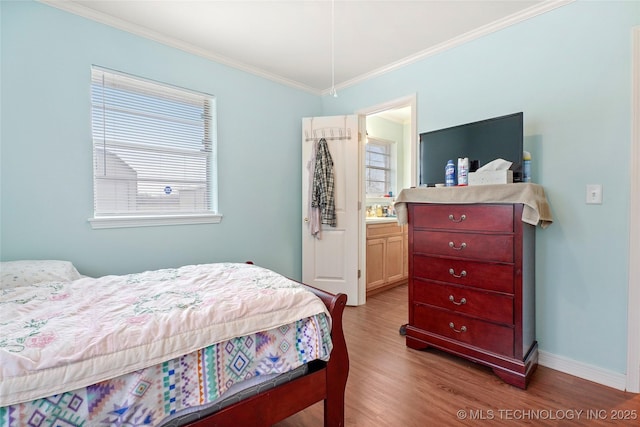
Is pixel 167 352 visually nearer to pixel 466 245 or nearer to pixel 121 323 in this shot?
pixel 121 323

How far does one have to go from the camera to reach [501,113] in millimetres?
2377

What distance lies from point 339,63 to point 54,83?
93.4 inches

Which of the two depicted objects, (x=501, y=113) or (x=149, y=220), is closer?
(x=501, y=113)

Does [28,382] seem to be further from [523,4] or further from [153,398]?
[523,4]

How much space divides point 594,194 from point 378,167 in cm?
317

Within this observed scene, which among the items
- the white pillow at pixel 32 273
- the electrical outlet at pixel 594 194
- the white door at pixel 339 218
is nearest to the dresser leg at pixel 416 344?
the white door at pixel 339 218

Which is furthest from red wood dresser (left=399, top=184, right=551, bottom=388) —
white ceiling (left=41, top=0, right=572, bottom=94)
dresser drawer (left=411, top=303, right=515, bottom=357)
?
white ceiling (left=41, top=0, right=572, bottom=94)

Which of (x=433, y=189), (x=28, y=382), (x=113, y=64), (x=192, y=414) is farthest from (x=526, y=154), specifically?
(x=113, y=64)

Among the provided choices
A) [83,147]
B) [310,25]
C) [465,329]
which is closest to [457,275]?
[465,329]

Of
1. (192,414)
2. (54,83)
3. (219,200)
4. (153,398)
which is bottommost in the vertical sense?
(192,414)

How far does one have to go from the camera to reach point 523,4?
216 cm

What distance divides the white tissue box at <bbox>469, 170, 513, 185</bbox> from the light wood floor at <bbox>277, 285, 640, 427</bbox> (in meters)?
1.28

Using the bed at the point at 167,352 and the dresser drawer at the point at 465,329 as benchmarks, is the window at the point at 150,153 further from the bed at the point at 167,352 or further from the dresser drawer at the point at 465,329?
the dresser drawer at the point at 465,329

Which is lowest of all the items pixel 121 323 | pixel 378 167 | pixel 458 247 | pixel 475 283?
pixel 475 283
